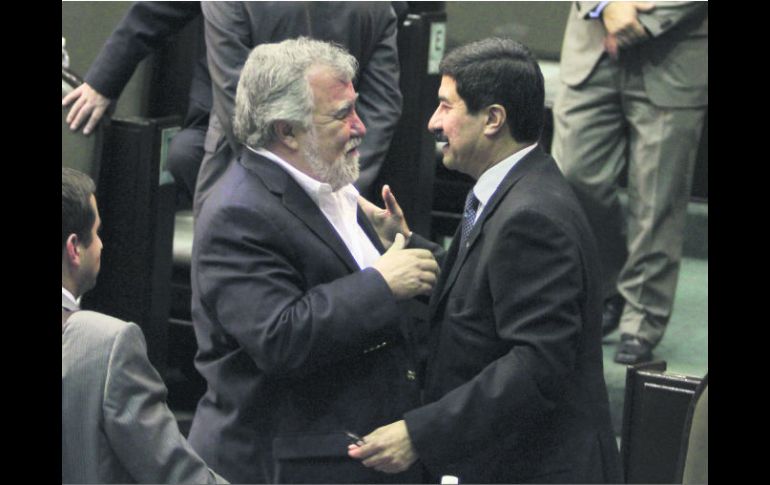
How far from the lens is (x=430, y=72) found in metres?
4.48

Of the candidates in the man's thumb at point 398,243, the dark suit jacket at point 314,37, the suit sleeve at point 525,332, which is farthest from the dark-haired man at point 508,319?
the dark suit jacket at point 314,37

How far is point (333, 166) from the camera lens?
8.97 feet

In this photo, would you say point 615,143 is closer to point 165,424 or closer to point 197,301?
point 197,301

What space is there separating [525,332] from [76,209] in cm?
83

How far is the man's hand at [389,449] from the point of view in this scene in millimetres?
2588

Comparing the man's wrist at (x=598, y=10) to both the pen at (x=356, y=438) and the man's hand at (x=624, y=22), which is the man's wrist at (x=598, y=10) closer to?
the man's hand at (x=624, y=22)

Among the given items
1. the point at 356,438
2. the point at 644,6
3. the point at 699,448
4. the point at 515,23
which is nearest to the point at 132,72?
the point at 644,6

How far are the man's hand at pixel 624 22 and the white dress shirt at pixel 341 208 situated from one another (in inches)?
65.0

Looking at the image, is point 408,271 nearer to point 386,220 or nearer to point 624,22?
point 386,220

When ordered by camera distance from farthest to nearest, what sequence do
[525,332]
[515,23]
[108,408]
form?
[515,23] < [525,332] < [108,408]

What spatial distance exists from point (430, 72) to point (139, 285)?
113cm

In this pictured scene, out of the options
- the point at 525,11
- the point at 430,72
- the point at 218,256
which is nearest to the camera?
the point at 218,256

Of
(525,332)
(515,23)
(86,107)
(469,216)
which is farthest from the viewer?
(515,23)

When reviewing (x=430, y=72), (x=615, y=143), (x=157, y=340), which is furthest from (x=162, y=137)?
(x=615, y=143)
